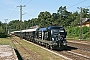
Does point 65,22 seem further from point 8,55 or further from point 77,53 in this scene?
point 8,55

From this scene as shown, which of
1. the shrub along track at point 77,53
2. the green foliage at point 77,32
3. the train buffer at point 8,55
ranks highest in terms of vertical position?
the green foliage at point 77,32

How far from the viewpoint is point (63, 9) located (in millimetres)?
152625

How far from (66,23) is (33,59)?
361ft

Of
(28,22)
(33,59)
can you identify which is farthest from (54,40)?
(28,22)

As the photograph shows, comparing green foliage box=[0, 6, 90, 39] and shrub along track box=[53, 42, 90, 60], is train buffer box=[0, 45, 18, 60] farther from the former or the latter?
green foliage box=[0, 6, 90, 39]

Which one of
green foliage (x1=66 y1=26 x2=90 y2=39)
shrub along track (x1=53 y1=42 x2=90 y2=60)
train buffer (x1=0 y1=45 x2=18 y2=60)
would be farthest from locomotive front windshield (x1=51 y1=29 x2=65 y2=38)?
green foliage (x1=66 y1=26 x2=90 y2=39)

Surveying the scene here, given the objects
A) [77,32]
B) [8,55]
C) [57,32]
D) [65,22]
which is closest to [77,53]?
[57,32]

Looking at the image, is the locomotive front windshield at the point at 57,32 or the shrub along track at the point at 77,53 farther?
the locomotive front windshield at the point at 57,32

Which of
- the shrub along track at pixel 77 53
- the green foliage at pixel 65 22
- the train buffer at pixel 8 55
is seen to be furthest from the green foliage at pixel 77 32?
the train buffer at pixel 8 55

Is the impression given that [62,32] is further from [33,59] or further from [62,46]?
[33,59]

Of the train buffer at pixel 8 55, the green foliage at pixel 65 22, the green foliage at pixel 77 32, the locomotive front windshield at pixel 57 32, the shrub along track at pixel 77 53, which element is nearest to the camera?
the train buffer at pixel 8 55

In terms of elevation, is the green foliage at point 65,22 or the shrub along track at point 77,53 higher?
the green foliage at point 65,22

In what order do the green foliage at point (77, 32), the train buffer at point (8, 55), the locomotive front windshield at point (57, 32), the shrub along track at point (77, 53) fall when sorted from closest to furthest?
the train buffer at point (8, 55) → the shrub along track at point (77, 53) → the locomotive front windshield at point (57, 32) → the green foliage at point (77, 32)

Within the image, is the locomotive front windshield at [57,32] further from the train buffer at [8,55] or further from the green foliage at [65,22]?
the green foliage at [65,22]
